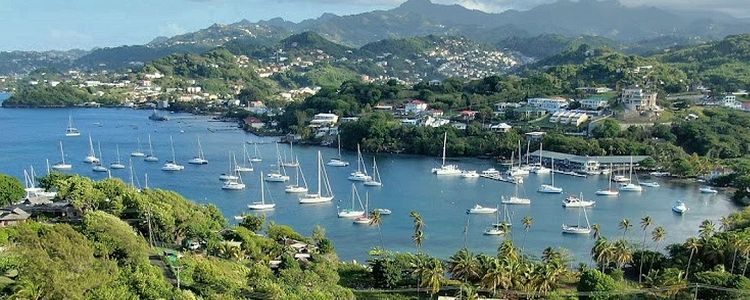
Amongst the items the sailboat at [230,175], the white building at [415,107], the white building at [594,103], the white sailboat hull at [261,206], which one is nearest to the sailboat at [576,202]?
the white sailboat hull at [261,206]

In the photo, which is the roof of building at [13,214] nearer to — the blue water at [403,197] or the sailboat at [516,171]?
the blue water at [403,197]

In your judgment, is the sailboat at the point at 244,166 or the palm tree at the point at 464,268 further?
the sailboat at the point at 244,166

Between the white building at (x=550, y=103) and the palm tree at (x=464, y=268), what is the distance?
3814cm

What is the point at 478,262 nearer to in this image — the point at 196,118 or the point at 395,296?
the point at 395,296

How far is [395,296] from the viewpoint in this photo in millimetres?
15797

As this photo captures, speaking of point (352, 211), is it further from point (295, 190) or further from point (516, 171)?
point (516, 171)

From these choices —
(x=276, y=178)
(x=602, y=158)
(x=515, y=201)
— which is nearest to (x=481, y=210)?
(x=515, y=201)

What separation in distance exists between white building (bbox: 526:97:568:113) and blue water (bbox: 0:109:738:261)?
1327 centimetres

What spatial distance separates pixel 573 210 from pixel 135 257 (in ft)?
63.7

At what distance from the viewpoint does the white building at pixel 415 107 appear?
5534cm

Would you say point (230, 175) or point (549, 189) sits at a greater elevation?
point (230, 175)

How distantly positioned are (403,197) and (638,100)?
84.8 ft

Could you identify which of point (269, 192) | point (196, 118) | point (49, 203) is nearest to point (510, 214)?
point (269, 192)

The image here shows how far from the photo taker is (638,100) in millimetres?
50406
